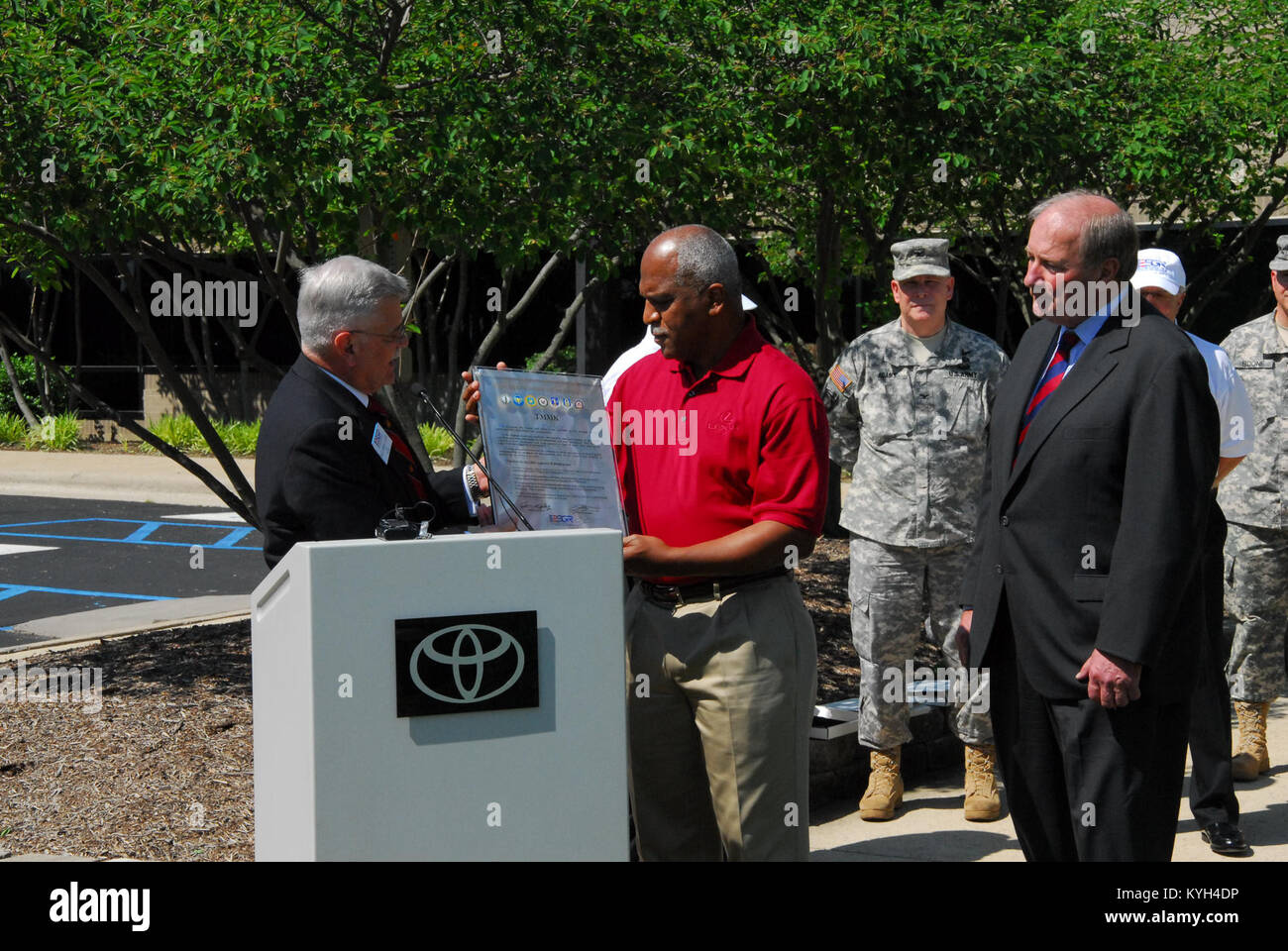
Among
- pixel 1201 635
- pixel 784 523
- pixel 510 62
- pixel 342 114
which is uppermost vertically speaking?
pixel 510 62

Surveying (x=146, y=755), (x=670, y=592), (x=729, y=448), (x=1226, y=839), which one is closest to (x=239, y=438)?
(x=146, y=755)

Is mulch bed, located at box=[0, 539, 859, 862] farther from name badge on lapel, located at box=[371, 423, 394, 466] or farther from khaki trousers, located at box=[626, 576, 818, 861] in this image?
name badge on lapel, located at box=[371, 423, 394, 466]

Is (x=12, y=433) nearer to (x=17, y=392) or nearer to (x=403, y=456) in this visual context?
(x=17, y=392)

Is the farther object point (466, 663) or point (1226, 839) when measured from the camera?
point (1226, 839)

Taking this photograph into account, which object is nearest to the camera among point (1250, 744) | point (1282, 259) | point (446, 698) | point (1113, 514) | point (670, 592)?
point (446, 698)

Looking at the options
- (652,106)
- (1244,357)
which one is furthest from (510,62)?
(1244,357)

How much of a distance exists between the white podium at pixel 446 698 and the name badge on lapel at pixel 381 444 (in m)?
0.47

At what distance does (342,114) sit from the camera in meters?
6.08

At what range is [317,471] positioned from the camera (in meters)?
3.43

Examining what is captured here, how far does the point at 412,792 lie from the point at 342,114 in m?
3.74

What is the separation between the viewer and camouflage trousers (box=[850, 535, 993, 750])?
6.11 metres

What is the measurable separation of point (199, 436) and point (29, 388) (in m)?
4.80

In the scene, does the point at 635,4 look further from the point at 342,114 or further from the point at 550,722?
the point at 550,722

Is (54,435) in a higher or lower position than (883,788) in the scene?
higher
